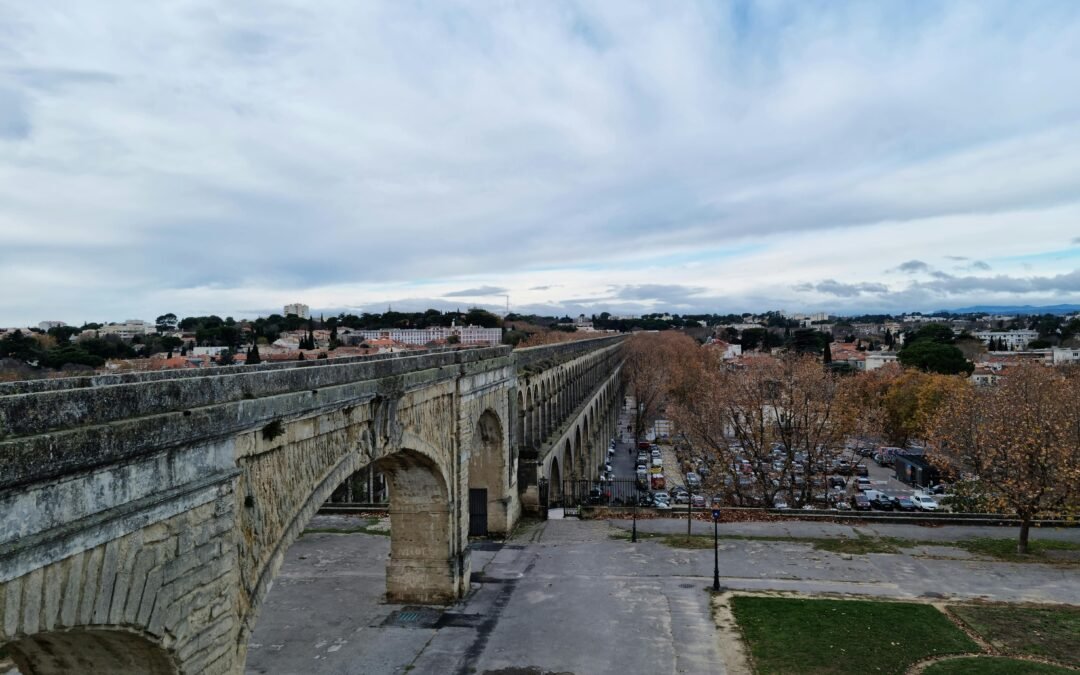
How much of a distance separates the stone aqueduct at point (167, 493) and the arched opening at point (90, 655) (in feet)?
0.07

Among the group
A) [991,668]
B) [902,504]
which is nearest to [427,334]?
[902,504]

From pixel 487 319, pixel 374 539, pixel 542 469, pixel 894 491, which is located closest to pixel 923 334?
pixel 894 491

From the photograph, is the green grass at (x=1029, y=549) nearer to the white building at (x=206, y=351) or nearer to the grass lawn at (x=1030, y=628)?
the grass lawn at (x=1030, y=628)

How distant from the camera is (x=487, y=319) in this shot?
5389 inches

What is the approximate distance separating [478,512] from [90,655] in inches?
603

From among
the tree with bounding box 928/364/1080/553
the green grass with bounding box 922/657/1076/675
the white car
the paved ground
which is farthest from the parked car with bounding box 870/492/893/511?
the green grass with bounding box 922/657/1076/675

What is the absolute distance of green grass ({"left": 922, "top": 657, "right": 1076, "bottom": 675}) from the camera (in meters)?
12.0

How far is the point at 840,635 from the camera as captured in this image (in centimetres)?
1355

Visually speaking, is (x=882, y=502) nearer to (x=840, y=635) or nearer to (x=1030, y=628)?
(x=1030, y=628)

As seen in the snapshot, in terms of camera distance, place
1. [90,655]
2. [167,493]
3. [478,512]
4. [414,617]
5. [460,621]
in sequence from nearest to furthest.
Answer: [167,493] → [90,655] → [460,621] → [414,617] → [478,512]

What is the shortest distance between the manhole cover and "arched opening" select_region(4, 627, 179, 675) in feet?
27.5

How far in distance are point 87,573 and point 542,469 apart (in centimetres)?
1988

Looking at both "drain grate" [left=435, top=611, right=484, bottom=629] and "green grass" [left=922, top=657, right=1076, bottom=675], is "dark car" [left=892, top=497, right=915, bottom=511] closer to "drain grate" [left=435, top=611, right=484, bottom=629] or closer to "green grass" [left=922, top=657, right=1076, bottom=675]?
"green grass" [left=922, top=657, right=1076, bottom=675]

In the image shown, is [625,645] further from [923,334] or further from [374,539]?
[923,334]
